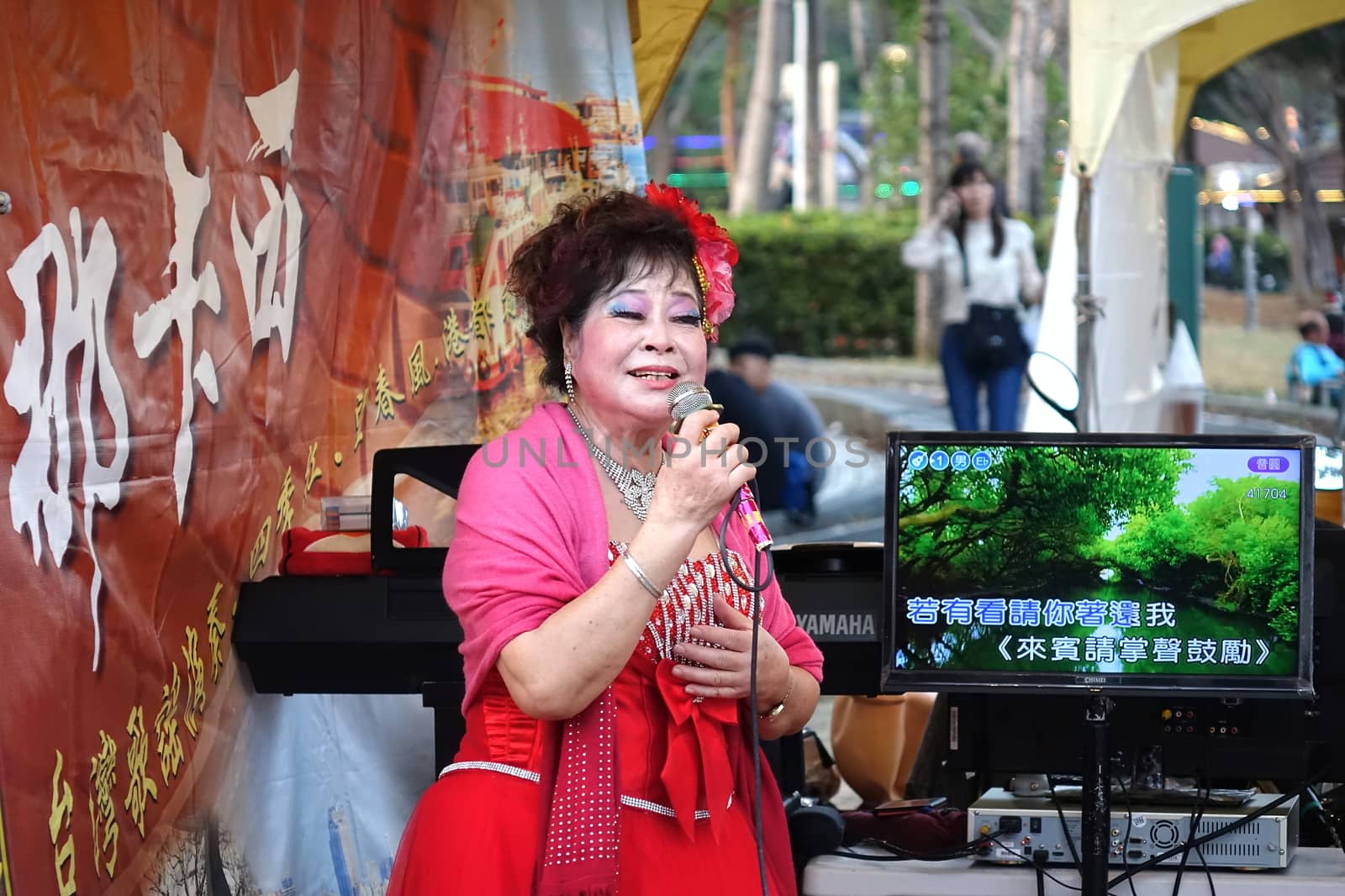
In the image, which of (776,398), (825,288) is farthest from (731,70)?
(776,398)

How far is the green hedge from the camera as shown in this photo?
60.4 feet

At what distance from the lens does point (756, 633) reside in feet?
6.65

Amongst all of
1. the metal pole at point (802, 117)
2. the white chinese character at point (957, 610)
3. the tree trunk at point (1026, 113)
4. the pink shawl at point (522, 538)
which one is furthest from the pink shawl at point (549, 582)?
the metal pole at point (802, 117)

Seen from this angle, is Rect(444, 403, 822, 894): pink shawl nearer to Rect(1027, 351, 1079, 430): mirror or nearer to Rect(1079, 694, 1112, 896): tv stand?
Rect(1079, 694, 1112, 896): tv stand

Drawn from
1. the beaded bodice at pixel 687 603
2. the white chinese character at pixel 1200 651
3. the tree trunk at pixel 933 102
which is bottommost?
the white chinese character at pixel 1200 651

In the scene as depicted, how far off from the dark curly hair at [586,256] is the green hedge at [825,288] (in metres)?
16.2

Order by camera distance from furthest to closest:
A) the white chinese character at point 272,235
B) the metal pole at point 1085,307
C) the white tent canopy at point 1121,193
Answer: the metal pole at point 1085,307, the white tent canopy at point 1121,193, the white chinese character at point 272,235

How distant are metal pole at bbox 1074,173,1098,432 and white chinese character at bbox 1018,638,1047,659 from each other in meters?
2.91

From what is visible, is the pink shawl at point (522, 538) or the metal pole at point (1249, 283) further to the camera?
the metal pole at point (1249, 283)

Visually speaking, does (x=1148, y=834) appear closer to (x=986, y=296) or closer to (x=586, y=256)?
Answer: (x=586, y=256)

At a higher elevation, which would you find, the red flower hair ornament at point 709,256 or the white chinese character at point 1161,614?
the red flower hair ornament at point 709,256

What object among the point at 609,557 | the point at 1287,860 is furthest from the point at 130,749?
the point at 1287,860

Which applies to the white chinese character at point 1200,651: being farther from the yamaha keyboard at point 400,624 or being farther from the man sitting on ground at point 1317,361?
the man sitting on ground at point 1317,361

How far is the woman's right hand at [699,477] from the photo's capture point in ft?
6.06
